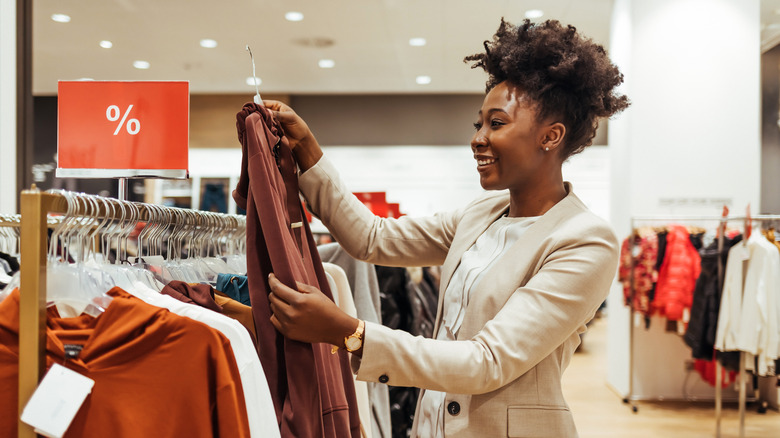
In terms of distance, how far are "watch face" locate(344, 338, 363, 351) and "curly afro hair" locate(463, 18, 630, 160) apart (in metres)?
0.63

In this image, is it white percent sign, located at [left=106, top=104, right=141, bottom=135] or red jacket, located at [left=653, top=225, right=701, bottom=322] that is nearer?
white percent sign, located at [left=106, top=104, right=141, bottom=135]

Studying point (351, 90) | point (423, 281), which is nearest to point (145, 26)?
point (351, 90)

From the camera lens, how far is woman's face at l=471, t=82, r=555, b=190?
1.34m

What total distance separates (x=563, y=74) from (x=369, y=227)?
55 cm

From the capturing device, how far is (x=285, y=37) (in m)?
6.93

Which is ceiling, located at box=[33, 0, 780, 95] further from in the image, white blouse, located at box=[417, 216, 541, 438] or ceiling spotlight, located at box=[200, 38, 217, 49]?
white blouse, located at box=[417, 216, 541, 438]

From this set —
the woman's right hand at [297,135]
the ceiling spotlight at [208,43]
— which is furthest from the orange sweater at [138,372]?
the ceiling spotlight at [208,43]

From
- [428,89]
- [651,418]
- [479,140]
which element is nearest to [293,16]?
[428,89]

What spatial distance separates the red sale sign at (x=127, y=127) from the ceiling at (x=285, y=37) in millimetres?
4901

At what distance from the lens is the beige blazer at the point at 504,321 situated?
3.72 feet

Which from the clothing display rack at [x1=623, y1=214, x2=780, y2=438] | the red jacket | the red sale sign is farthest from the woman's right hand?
the red jacket

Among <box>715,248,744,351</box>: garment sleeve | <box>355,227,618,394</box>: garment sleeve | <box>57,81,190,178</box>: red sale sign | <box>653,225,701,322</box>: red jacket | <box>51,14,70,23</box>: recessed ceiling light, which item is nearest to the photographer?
<box>355,227,618,394</box>: garment sleeve

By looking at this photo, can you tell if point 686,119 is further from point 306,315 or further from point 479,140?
point 306,315

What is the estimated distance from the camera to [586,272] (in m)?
1.23
